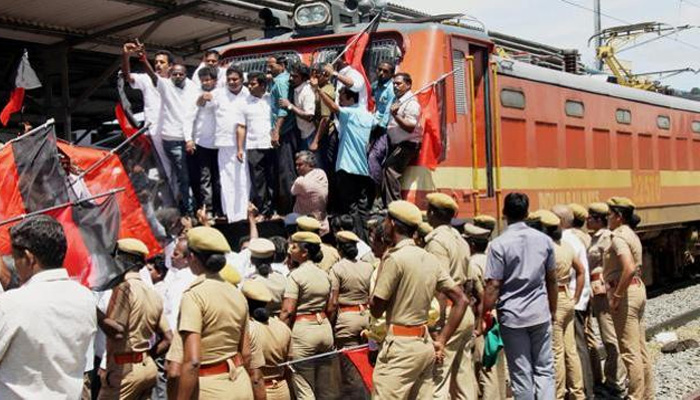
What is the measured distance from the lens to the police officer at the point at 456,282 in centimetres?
617

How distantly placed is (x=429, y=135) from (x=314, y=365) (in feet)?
8.82

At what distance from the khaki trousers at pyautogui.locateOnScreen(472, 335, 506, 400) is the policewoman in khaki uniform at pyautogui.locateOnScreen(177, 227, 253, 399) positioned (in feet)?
9.60

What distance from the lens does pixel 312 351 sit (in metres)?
6.56

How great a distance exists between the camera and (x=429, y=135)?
8203mm

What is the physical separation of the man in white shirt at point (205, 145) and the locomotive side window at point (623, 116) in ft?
23.3

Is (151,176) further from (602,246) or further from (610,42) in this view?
(610,42)

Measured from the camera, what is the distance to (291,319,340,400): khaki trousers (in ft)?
21.2

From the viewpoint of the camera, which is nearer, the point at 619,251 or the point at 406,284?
the point at 406,284

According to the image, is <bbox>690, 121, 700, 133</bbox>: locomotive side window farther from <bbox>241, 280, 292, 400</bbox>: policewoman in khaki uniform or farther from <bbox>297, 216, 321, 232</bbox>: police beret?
<bbox>241, 280, 292, 400</bbox>: policewoman in khaki uniform

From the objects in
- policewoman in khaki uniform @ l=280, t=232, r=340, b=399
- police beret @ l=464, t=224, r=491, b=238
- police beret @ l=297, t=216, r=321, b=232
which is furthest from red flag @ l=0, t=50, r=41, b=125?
police beret @ l=464, t=224, r=491, b=238

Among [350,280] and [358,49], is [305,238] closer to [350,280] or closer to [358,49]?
[350,280]

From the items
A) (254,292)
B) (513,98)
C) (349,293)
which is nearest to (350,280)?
(349,293)

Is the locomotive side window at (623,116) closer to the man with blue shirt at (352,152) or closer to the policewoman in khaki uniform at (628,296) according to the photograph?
the policewoman in khaki uniform at (628,296)

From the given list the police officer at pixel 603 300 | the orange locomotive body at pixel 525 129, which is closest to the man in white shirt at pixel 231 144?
the orange locomotive body at pixel 525 129
